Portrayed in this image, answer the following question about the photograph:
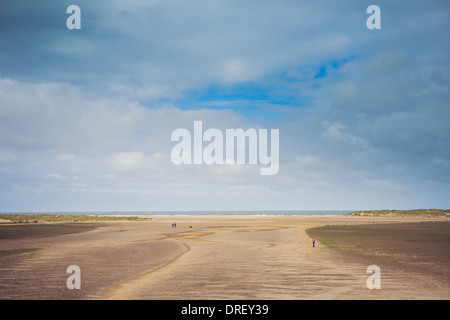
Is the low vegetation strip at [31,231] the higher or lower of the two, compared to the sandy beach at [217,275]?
lower

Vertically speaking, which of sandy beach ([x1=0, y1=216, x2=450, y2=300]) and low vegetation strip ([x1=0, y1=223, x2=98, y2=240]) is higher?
sandy beach ([x1=0, y1=216, x2=450, y2=300])

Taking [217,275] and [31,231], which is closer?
[217,275]

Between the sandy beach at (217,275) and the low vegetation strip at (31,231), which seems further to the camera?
the low vegetation strip at (31,231)

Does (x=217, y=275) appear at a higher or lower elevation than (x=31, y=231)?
higher

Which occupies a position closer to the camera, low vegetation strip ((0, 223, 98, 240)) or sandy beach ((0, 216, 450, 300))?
sandy beach ((0, 216, 450, 300))
